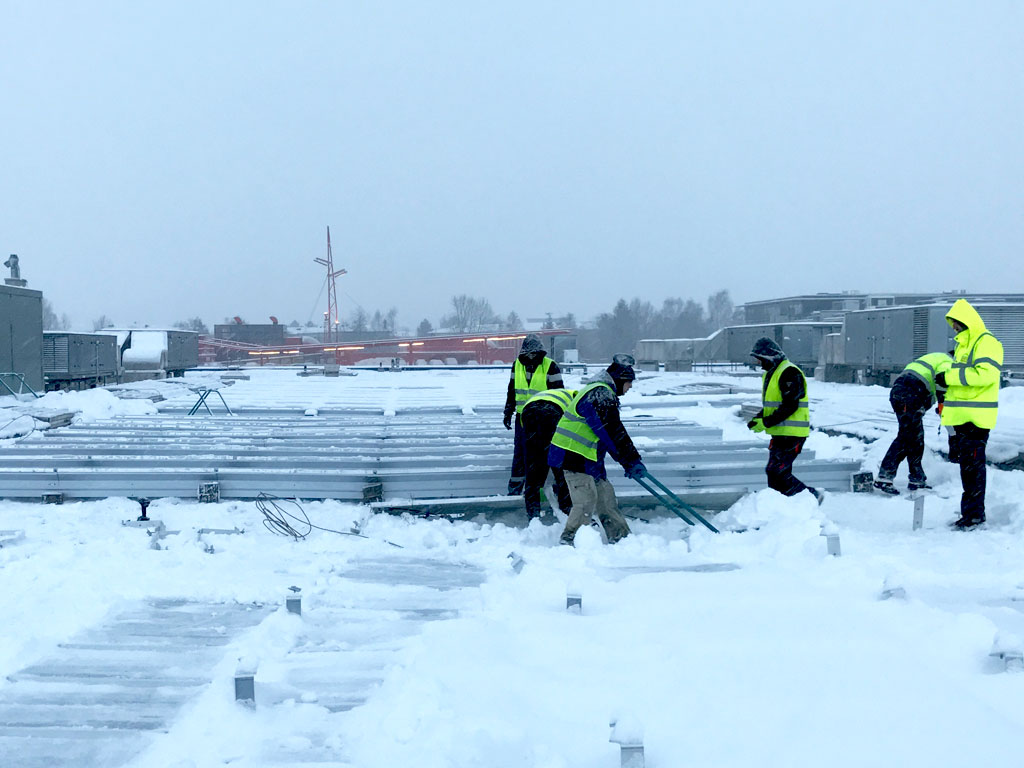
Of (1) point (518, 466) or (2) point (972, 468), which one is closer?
(2) point (972, 468)

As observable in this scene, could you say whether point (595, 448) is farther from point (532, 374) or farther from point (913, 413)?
Answer: point (913, 413)

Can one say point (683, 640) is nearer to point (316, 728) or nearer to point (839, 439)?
point (316, 728)

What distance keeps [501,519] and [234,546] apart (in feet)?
7.94

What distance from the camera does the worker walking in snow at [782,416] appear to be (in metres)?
7.02

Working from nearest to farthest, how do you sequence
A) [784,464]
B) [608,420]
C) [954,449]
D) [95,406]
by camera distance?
[608,420] < [954,449] < [784,464] < [95,406]

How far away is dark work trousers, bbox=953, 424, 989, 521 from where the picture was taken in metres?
6.82

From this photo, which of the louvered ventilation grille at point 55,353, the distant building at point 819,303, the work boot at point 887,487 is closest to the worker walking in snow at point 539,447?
the work boot at point 887,487

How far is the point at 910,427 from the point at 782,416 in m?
1.60

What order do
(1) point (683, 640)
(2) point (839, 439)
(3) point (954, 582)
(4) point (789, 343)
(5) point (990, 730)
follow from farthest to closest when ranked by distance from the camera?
(4) point (789, 343)
(2) point (839, 439)
(3) point (954, 582)
(1) point (683, 640)
(5) point (990, 730)

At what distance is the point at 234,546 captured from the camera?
618 centimetres

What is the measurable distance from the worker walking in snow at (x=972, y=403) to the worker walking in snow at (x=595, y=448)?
2.96 m

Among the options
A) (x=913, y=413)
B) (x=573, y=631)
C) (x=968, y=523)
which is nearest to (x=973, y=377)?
(x=913, y=413)

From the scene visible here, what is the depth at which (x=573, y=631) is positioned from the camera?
4.29 meters

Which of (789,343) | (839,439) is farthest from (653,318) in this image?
(839,439)
